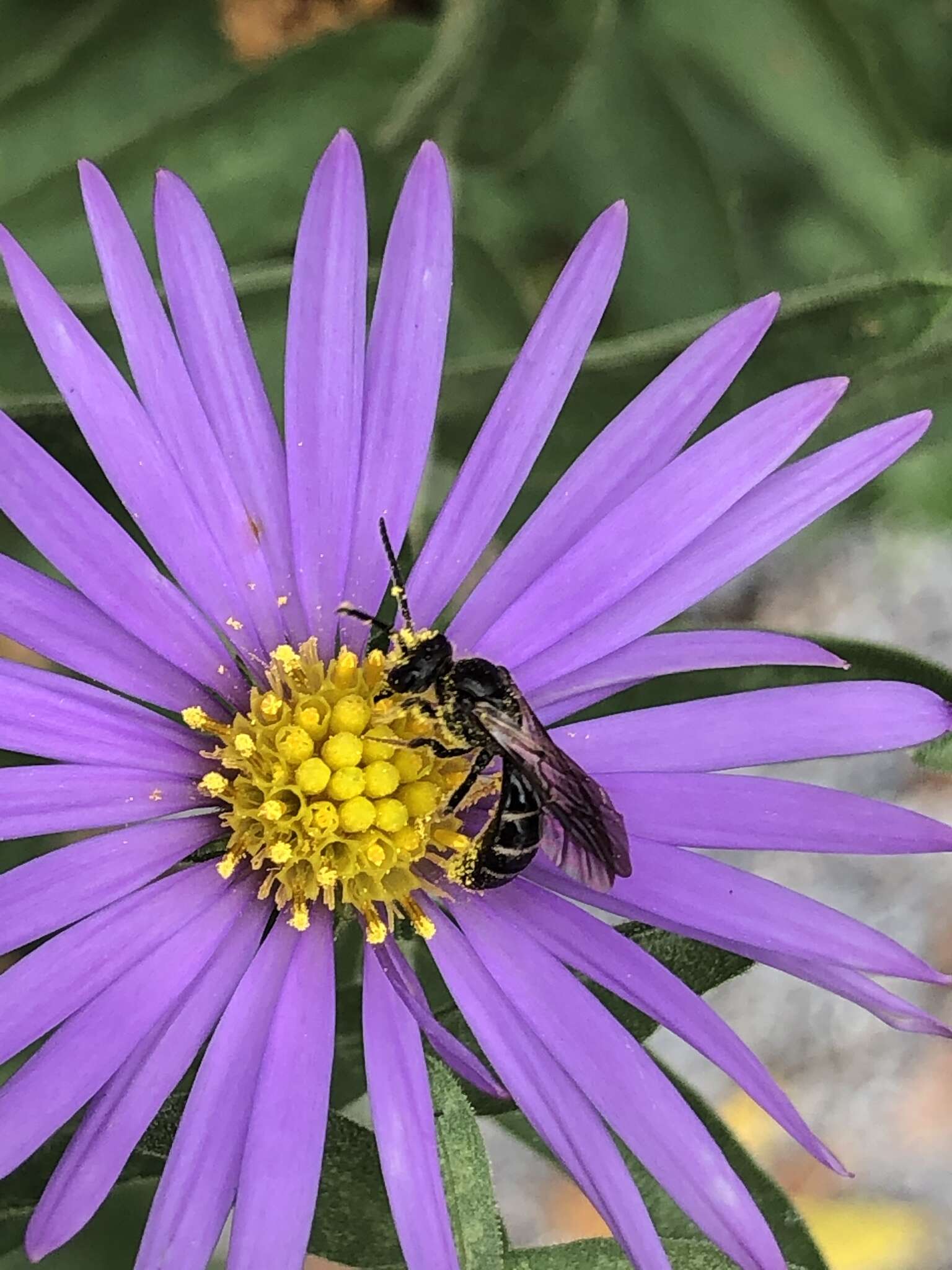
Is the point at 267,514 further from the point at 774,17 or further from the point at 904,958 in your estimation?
the point at 774,17

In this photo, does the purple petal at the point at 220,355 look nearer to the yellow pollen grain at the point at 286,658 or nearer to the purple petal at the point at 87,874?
the yellow pollen grain at the point at 286,658

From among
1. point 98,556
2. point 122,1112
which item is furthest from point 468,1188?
point 98,556

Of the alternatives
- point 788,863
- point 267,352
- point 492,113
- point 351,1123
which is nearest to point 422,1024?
point 351,1123

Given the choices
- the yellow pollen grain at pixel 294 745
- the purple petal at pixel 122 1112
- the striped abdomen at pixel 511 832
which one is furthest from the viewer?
the yellow pollen grain at pixel 294 745

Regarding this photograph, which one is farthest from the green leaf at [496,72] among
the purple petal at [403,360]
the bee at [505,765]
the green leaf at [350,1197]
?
the green leaf at [350,1197]

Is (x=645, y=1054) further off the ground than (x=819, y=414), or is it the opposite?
(x=819, y=414)
